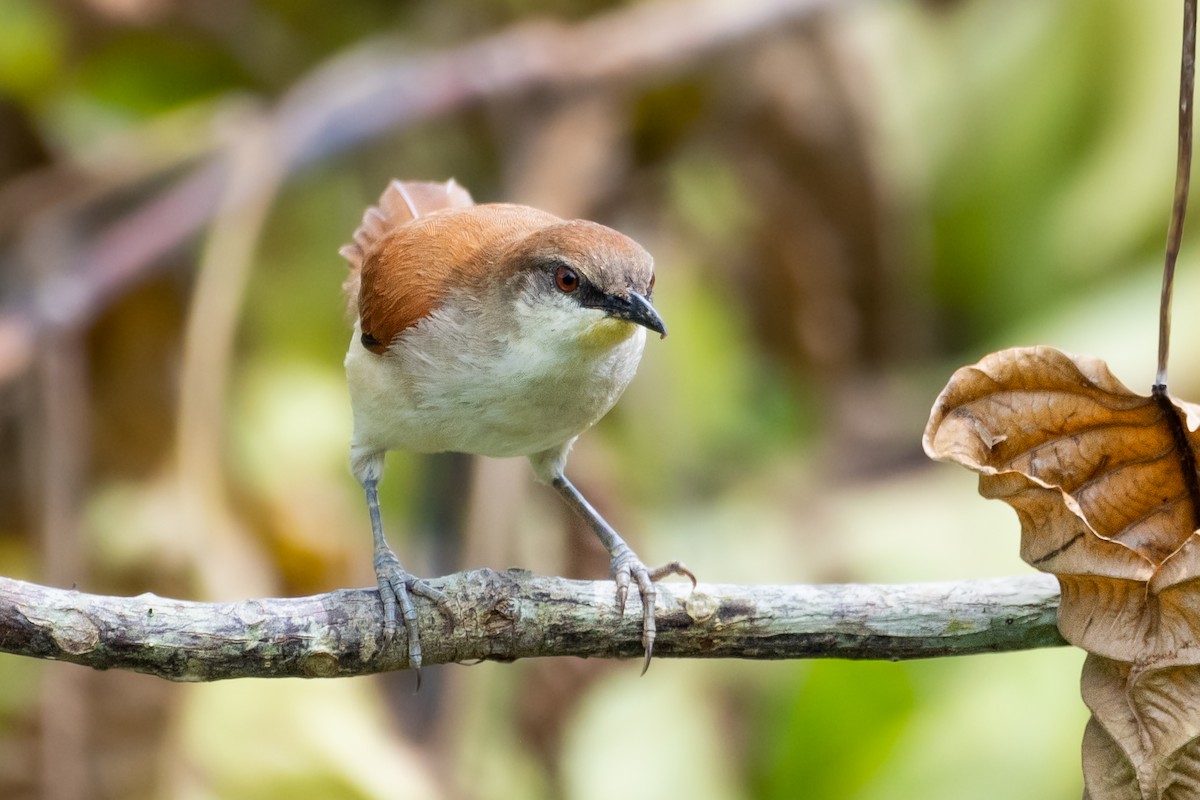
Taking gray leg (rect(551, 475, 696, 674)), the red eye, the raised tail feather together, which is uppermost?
the raised tail feather

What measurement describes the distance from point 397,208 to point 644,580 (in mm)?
1607

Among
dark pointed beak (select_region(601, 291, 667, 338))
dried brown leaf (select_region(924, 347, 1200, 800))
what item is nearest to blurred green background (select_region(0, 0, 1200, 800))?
dark pointed beak (select_region(601, 291, 667, 338))

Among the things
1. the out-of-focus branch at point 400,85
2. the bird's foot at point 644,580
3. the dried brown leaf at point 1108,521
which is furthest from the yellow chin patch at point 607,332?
the out-of-focus branch at point 400,85

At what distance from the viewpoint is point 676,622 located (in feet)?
9.33

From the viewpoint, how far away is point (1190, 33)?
6.72 ft

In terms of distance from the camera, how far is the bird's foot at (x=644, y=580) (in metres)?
2.83

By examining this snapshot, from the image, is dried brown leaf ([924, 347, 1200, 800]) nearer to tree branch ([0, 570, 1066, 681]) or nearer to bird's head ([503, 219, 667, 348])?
tree branch ([0, 570, 1066, 681])

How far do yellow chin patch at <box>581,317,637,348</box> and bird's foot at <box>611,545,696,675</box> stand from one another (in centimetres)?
54

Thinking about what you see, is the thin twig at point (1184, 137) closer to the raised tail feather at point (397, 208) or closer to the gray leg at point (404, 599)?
the gray leg at point (404, 599)

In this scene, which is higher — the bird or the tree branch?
the bird

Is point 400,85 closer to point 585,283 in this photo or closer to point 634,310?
point 585,283

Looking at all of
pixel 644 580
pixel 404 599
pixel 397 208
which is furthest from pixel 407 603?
pixel 397 208

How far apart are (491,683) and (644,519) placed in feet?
4.60

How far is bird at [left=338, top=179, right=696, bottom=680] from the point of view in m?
3.06
